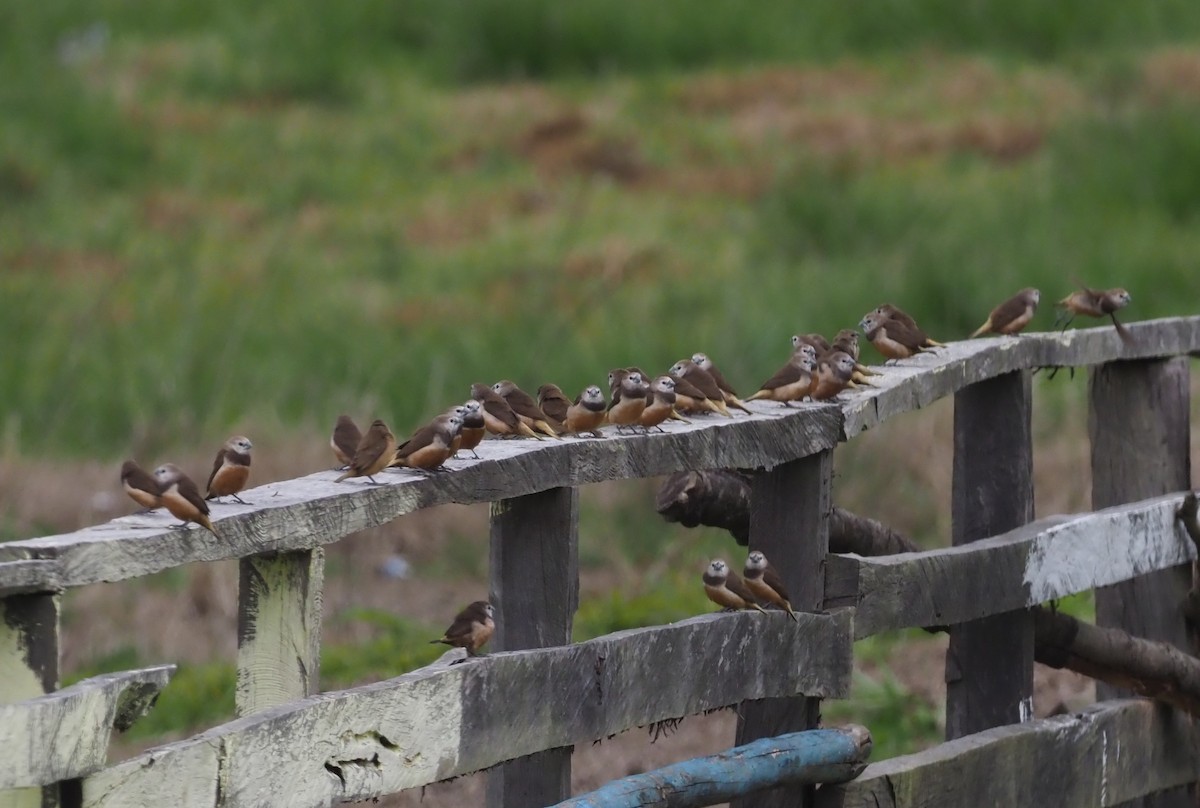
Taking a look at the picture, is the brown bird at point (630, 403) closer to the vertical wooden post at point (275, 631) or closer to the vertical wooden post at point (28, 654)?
the vertical wooden post at point (275, 631)

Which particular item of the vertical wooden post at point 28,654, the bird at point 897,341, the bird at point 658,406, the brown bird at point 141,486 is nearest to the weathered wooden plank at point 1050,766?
the bird at point 658,406

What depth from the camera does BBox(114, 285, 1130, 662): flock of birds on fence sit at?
12.2 feet

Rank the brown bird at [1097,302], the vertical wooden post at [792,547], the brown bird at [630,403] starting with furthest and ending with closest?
1. the brown bird at [1097,302]
2. the vertical wooden post at [792,547]
3. the brown bird at [630,403]

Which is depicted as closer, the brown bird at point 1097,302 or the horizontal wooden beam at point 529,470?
the horizontal wooden beam at point 529,470

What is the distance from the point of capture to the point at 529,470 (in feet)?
12.5

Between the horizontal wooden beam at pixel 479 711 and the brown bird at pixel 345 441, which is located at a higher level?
the brown bird at pixel 345 441

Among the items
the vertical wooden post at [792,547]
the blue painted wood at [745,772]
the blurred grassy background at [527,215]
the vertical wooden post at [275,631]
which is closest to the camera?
the vertical wooden post at [275,631]

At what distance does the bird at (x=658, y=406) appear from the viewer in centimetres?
→ 439

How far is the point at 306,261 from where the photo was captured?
56.8 ft

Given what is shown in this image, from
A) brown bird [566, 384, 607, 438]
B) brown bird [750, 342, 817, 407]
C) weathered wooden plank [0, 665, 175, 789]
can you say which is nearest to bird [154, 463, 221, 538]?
weathered wooden plank [0, 665, 175, 789]

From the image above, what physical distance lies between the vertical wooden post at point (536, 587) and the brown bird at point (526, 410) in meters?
0.39

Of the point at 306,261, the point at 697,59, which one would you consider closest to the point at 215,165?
the point at 306,261

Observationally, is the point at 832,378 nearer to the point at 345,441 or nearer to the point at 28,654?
the point at 345,441

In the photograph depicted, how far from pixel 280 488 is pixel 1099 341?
3.02 meters
